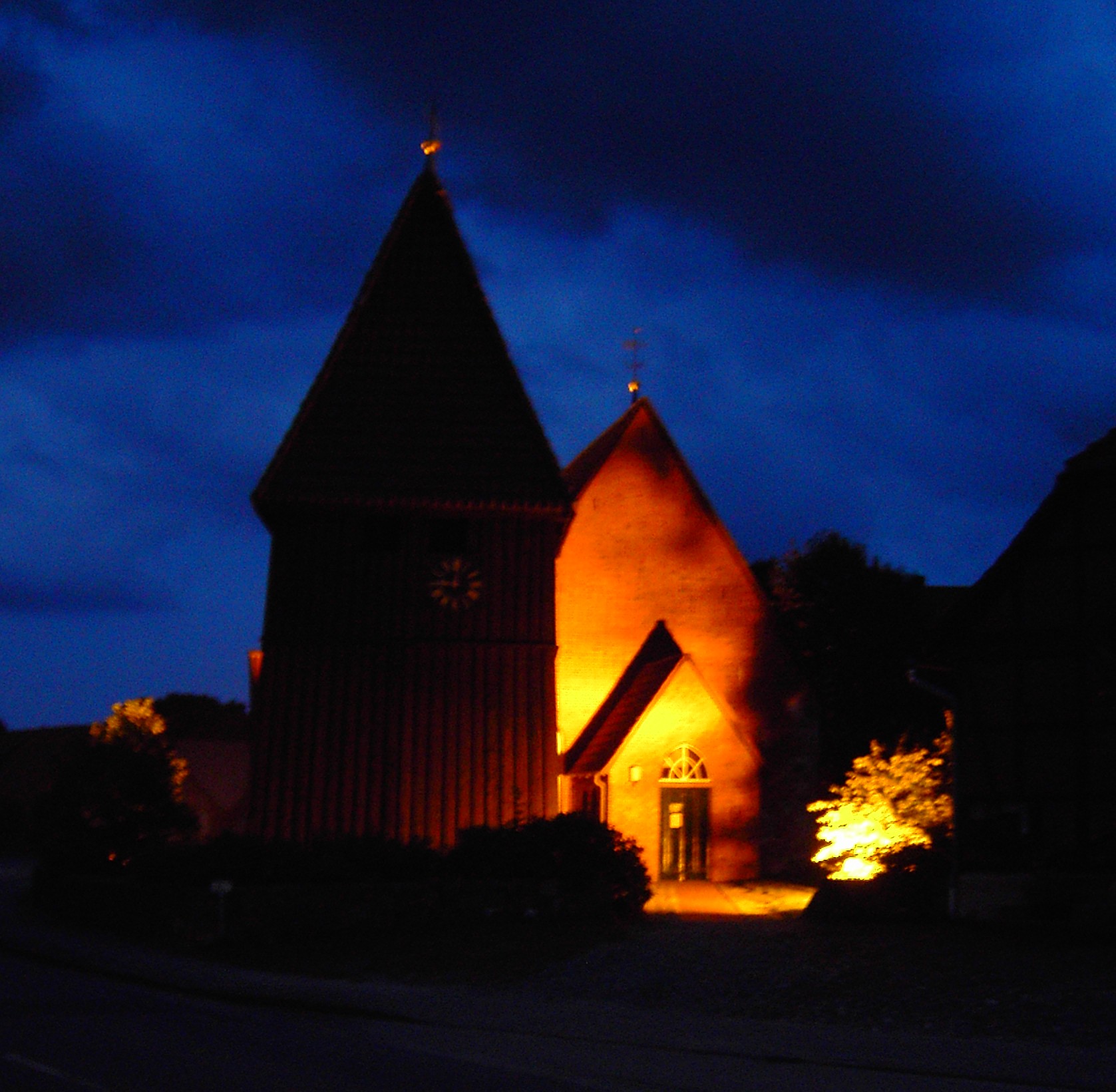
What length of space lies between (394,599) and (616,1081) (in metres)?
16.1

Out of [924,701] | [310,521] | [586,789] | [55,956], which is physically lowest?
[55,956]

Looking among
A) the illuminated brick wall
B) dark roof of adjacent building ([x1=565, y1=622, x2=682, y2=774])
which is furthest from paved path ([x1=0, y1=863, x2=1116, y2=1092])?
the illuminated brick wall

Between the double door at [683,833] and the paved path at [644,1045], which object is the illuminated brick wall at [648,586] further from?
the paved path at [644,1045]

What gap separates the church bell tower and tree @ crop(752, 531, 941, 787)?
8.06m

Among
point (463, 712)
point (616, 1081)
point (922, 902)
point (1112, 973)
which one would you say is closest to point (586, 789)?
point (463, 712)

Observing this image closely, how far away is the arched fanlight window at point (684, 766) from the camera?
28391mm

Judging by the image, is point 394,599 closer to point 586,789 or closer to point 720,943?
point 586,789

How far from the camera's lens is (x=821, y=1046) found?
39.7ft

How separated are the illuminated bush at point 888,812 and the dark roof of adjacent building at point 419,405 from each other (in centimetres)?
854

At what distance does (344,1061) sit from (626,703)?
692 inches

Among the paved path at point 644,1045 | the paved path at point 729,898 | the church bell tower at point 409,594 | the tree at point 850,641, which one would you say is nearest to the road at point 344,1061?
the paved path at point 644,1045

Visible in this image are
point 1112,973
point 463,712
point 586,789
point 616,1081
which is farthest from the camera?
point 586,789

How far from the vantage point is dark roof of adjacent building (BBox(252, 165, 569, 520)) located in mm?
26719

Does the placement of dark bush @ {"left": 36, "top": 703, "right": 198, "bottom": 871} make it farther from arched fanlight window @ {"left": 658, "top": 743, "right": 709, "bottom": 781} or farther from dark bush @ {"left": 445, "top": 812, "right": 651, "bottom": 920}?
arched fanlight window @ {"left": 658, "top": 743, "right": 709, "bottom": 781}
